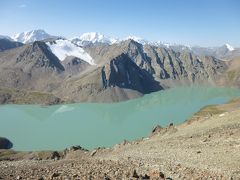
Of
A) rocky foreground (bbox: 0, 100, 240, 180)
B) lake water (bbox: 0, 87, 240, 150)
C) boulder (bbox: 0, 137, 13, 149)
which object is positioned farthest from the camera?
lake water (bbox: 0, 87, 240, 150)

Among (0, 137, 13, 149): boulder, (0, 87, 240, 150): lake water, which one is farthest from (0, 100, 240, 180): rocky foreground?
(0, 137, 13, 149): boulder

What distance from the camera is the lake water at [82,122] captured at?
326 feet

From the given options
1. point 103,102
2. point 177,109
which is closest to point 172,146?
point 177,109

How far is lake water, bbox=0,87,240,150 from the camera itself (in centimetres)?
9938

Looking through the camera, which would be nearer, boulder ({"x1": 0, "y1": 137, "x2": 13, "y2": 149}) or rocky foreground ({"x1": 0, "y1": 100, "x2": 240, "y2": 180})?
rocky foreground ({"x1": 0, "y1": 100, "x2": 240, "y2": 180})

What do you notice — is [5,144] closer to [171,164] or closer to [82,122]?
[82,122]

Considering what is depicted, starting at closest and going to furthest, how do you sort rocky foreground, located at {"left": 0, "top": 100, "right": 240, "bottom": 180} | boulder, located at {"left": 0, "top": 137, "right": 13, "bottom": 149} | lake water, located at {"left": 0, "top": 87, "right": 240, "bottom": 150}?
rocky foreground, located at {"left": 0, "top": 100, "right": 240, "bottom": 180}, boulder, located at {"left": 0, "top": 137, "right": 13, "bottom": 149}, lake water, located at {"left": 0, "top": 87, "right": 240, "bottom": 150}

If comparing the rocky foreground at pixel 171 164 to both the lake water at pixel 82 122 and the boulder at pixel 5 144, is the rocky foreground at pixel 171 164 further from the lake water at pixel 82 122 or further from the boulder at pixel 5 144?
the boulder at pixel 5 144

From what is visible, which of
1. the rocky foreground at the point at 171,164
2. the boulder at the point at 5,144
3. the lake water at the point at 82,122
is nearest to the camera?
the rocky foreground at the point at 171,164

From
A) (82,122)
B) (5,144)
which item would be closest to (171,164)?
(5,144)

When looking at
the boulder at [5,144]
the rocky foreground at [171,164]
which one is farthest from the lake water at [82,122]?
the rocky foreground at [171,164]

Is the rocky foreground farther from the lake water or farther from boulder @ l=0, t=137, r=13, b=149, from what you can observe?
boulder @ l=0, t=137, r=13, b=149

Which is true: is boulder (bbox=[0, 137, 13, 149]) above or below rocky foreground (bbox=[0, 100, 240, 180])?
below

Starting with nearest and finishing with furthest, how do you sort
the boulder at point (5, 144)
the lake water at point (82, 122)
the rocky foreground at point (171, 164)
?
the rocky foreground at point (171, 164)
the boulder at point (5, 144)
the lake water at point (82, 122)
